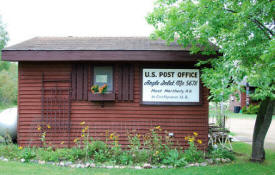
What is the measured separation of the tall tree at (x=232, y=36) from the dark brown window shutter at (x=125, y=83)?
1361mm

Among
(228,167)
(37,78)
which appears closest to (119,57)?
(37,78)

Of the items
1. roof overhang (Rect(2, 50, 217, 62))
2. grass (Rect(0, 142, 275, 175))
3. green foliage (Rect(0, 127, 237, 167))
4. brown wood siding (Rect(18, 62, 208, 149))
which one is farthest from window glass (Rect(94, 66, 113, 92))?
grass (Rect(0, 142, 275, 175))

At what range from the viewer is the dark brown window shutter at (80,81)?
757 cm

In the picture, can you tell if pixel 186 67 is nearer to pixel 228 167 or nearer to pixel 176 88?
pixel 176 88

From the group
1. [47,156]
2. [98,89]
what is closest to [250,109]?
[98,89]

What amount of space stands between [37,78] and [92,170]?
11.2ft

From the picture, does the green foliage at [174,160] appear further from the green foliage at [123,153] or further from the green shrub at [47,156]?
the green shrub at [47,156]

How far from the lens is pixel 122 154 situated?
6.93 m

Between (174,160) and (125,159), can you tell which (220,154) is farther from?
(125,159)

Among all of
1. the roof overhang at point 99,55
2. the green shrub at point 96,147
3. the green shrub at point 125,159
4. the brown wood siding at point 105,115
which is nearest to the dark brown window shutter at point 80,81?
the brown wood siding at point 105,115

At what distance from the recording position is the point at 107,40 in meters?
8.71

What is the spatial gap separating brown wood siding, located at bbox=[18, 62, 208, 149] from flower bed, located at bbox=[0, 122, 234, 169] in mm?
243

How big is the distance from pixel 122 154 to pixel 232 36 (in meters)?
4.12

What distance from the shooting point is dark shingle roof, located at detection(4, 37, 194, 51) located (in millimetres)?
7355
